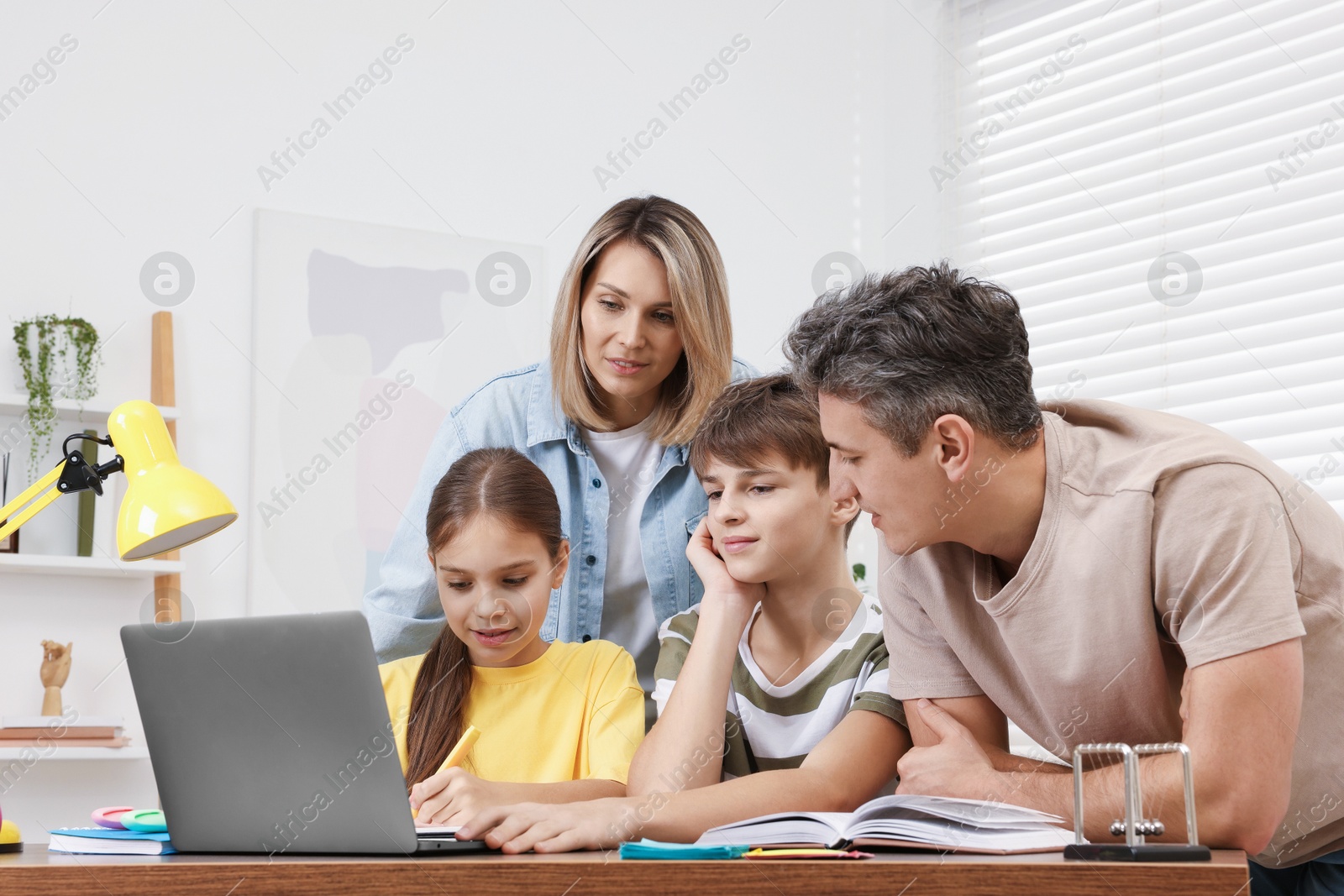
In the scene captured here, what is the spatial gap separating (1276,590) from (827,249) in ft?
9.74

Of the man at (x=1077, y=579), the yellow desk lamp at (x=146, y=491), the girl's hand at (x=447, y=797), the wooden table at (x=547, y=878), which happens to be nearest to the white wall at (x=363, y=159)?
the yellow desk lamp at (x=146, y=491)

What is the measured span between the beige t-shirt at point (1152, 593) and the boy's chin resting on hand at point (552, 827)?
1.59ft

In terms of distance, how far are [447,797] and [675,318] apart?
966 millimetres

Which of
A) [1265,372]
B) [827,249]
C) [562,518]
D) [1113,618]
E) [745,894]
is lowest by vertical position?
[745,894]

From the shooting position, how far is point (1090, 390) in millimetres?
3367

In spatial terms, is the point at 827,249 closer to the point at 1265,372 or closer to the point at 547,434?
the point at 1265,372

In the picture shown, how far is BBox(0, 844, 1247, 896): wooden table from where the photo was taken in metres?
0.78

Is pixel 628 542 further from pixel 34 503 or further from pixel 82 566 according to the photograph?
pixel 82 566

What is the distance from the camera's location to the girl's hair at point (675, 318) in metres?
1.89

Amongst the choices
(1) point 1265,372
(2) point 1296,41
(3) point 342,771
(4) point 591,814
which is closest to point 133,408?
(3) point 342,771

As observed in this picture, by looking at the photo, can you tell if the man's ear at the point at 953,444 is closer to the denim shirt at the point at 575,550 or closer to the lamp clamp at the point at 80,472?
the denim shirt at the point at 575,550

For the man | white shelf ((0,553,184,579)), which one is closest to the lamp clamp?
the man

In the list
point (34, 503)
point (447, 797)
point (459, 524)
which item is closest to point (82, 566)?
point (459, 524)

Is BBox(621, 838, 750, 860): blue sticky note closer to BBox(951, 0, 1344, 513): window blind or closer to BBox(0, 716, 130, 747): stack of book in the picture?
BBox(0, 716, 130, 747): stack of book
